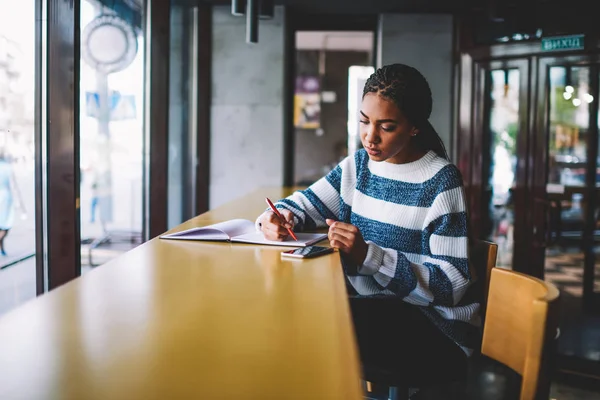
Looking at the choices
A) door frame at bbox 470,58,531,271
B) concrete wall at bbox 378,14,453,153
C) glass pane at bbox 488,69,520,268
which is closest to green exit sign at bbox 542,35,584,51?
door frame at bbox 470,58,531,271

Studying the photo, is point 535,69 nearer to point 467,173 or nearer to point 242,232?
point 467,173

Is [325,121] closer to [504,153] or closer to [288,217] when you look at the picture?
[504,153]

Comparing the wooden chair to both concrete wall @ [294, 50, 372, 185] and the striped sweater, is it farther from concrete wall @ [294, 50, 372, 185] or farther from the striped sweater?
concrete wall @ [294, 50, 372, 185]

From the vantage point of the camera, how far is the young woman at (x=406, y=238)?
4.97ft

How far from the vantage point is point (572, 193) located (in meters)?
3.88

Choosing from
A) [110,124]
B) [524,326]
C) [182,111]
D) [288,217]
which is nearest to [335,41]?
[182,111]

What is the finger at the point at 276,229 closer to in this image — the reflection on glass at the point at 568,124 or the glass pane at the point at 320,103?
the reflection on glass at the point at 568,124

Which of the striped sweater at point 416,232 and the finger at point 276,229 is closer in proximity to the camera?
the striped sweater at point 416,232

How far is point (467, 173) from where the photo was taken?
4.49 meters

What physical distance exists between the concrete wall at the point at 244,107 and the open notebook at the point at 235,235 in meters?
3.22

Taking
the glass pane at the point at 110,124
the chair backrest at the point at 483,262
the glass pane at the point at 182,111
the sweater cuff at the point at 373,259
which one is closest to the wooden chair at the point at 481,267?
the chair backrest at the point at 483,262

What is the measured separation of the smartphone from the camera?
1.47 m

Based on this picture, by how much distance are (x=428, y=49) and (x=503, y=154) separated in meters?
1.21

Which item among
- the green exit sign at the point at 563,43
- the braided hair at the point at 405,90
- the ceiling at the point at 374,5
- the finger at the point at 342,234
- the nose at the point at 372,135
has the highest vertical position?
the ceiling at the point at 374,5
